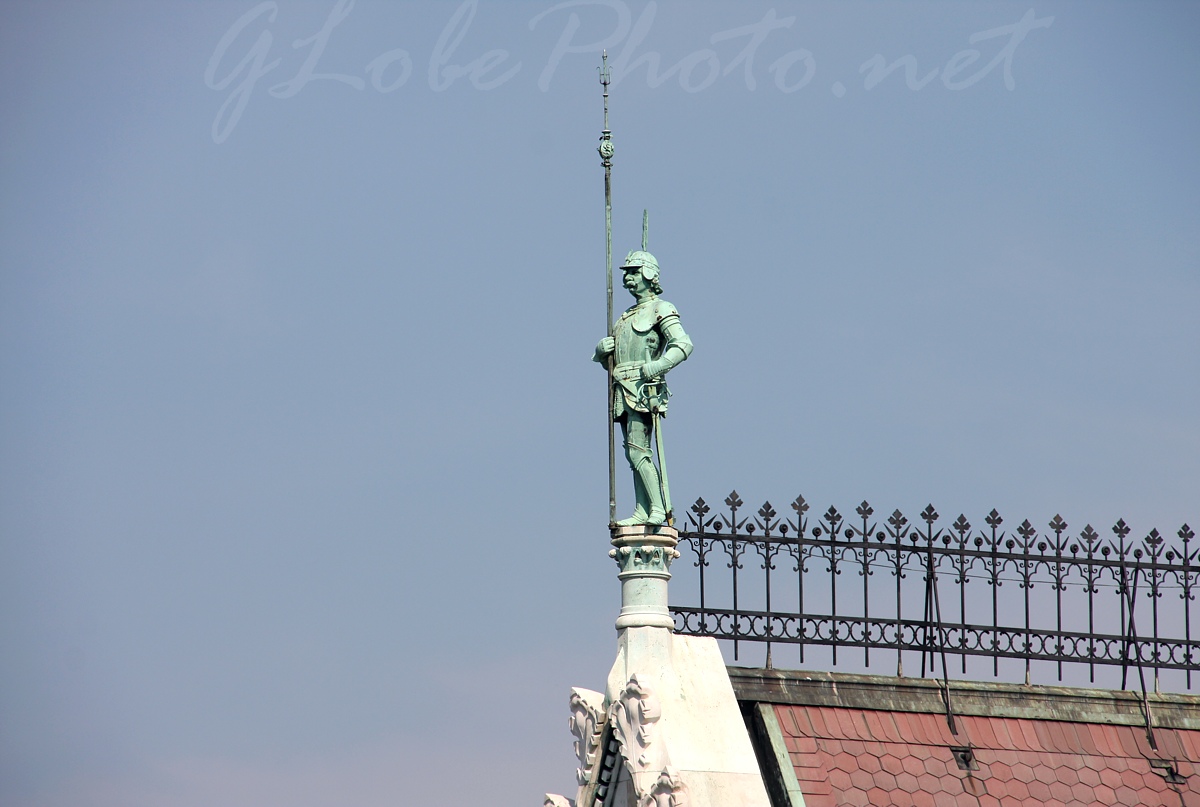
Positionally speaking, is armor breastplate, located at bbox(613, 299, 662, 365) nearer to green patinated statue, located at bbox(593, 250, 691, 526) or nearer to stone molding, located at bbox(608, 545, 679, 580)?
green patinated statue, located at bbox(593, 250, 691, 526)

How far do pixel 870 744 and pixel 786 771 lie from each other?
1294 millimetres

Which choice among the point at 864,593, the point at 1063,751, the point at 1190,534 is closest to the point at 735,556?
the point at 864,593

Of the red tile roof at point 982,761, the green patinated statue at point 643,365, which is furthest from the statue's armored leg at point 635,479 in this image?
the red tile roof at point 982,761

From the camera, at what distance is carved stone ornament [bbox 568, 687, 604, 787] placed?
1923 centimetres

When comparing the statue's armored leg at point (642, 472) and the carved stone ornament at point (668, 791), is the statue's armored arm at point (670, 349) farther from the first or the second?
the carved stone ornament at point (668, 791)

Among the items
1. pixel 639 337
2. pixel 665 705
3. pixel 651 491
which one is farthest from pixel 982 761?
pixel 639 337

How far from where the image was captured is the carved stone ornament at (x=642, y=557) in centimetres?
1927

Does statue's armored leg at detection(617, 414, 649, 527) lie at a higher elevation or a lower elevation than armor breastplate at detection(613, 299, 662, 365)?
lower

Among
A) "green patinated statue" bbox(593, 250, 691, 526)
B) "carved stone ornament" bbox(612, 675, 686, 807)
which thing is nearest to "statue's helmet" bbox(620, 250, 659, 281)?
"green patinated statue" bbox(593, 250, 691, 526)

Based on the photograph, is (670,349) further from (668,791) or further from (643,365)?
(668,791)

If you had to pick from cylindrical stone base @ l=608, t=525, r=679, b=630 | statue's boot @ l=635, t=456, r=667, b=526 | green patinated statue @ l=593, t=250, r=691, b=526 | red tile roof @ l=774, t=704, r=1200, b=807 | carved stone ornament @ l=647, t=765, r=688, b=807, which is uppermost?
green patinated statue @ l=593, t=250, r=691, b=526

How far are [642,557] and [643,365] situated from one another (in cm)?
203

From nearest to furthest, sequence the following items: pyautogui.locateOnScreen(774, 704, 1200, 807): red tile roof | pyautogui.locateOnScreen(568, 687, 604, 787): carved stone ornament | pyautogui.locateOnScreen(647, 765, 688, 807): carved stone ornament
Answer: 1. pyautogui.locateOnScreen(647, 765, 688, 807): carved stone ornament
2. pyautogui.locateOnScreen(568, 687, 604, 787): carved stone ornament
3. pyautogui.locateOnScreen(774, 704, 1200, 807): red tile roof

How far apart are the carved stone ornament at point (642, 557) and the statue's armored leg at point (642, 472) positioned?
0.27 m
